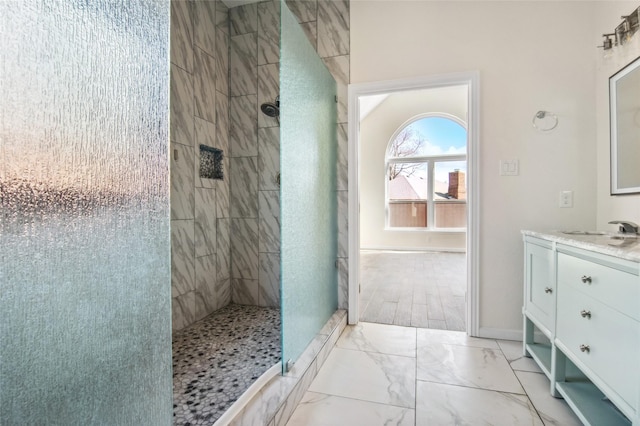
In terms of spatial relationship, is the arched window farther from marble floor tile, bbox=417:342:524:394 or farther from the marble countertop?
the marble countertop

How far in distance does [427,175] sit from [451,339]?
15.5 feet

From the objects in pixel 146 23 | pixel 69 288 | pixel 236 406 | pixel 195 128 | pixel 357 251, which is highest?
pixel 195 128

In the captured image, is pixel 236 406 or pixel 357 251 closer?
pixel 236 406

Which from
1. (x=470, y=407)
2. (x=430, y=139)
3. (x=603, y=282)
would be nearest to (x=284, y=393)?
(x=470, y=407)

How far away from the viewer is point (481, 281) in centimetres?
221

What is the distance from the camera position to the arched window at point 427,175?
6.14 metres

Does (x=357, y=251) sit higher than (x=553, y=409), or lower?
higher

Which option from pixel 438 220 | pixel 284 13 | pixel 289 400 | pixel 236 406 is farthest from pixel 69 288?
pixel 438 220

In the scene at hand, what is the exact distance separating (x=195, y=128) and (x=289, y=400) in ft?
6.73

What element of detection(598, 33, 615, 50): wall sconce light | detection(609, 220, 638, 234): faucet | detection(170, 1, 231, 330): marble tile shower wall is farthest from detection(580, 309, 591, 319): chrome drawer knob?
detection(170, 1, 231, 330): marble tile shower wall

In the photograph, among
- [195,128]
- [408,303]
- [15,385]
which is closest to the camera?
[15,385]

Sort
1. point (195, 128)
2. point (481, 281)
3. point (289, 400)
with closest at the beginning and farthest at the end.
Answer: point (289, 400) → point (481, 281) → point (195, 128)

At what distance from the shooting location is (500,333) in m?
2.17

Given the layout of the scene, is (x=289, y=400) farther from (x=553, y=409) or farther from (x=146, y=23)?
(x=146, y=23)
